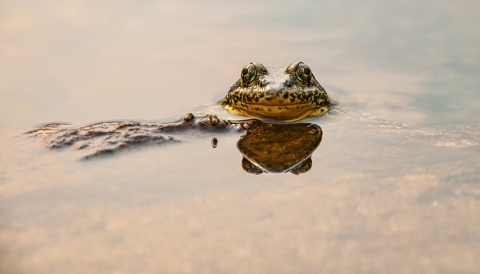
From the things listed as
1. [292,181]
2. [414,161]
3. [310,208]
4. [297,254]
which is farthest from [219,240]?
[414,161]

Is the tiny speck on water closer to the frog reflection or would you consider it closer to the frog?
the frog

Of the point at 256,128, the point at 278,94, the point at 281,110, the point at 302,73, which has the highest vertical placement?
the point at 302,73

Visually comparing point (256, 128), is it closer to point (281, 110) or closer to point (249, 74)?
point (281, 110)

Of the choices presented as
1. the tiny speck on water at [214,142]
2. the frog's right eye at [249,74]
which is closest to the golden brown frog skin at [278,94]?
the frog's right eye at [249,74]

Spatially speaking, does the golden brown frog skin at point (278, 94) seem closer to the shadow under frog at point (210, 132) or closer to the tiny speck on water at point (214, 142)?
the shadow under frog at point (210, 132)

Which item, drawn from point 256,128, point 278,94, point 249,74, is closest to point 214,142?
point 256,128

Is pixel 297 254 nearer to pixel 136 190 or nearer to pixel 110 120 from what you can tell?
pixel 136 190

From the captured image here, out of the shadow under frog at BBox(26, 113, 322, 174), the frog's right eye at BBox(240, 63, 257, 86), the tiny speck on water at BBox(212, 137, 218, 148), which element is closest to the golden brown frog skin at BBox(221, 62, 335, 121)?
the frog's right eye at BBox(240, 63, 257, 86)

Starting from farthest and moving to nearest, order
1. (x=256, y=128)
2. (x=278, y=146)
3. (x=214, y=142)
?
(x=256, y=128), (x=214, y=142), (x=278, y=146)
